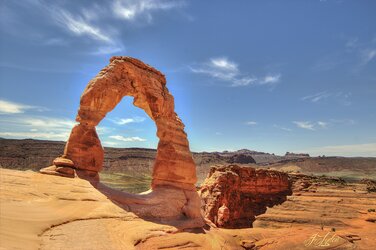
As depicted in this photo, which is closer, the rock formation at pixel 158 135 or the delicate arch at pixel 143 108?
the rock formation at pixel 158 135

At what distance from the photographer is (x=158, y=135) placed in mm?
16047

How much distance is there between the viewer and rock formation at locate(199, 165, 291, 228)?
90.7 ft

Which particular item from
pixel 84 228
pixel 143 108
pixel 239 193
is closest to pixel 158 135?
pixel 143 108

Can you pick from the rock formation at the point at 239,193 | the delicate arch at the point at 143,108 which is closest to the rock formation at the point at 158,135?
the delicate arch at the point at 143,108

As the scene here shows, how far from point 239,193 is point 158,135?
19769mm

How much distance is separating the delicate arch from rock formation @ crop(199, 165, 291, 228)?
1239 centimetres

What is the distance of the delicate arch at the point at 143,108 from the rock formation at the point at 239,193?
488 inches

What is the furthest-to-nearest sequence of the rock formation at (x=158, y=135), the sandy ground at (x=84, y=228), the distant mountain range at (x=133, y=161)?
the distant mountain range at (x=133, y=161)
the rock formation at (x=158, y=135)
the sandy ground at (x=84, y=228)

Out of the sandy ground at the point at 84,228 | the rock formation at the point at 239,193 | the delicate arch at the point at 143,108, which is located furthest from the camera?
the rock formation at the point at 239,193

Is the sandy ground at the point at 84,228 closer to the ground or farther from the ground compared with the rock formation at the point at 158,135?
closer to the ground

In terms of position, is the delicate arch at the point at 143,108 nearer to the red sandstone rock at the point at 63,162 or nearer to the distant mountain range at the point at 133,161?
the red sandstone rock at the point at 63,162

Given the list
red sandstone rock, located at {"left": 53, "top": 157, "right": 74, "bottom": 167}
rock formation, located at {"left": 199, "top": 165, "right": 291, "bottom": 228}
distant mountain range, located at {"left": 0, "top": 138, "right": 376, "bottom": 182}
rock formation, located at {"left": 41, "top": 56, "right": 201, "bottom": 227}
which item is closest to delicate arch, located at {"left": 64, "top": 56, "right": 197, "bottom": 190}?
rock formation, located at {"left": 41, "top": 56, "right": 201, "bottom": 227}

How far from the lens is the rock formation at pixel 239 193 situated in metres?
27.6

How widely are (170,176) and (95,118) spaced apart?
15.6 ft
